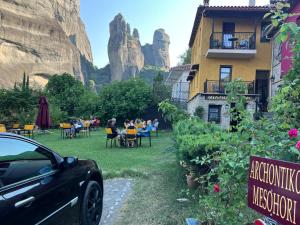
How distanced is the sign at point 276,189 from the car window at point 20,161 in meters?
2.02

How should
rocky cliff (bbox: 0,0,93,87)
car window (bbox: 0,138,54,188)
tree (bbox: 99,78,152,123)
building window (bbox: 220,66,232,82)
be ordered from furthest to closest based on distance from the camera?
rocky cliff (bbox: 0,0,93,87), tree (bbox: 99,78,152,123), building window (bbox: 220,66,232,82), car window (bbox: 0,138,54,188)

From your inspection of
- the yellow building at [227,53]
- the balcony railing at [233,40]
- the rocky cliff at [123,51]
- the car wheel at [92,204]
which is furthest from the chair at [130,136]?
the rocky cliff at [123,51]

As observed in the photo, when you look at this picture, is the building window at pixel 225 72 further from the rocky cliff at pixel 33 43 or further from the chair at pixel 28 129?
the rocky cliff at pixel 33 43

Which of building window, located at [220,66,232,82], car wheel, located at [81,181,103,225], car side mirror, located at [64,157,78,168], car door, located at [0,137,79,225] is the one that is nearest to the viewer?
car door, located at [0,137,79,225]

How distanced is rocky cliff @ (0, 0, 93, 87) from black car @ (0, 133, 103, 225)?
46.7 metres

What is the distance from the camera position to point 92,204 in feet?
14.5

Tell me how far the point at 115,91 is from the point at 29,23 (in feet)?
119

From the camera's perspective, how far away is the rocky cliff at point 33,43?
5109 centimetres

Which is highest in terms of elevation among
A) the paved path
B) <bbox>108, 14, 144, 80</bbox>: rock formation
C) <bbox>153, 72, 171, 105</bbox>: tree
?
<bbox>108, 14, 144, 80</bbox>: rock formation

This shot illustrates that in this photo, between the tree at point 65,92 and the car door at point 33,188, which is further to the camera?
the tree at point 65,92

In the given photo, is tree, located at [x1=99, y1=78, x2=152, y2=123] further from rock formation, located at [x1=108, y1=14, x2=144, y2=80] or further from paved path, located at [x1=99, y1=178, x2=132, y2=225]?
rock formation, located at [x1=108, y1=14, x2=144, y2=80]

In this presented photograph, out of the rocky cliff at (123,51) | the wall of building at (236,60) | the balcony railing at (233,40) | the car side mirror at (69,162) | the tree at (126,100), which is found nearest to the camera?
the car side mirror at (69,162)

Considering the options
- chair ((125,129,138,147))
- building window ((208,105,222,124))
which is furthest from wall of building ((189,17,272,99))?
chair ((125,129,138,147))

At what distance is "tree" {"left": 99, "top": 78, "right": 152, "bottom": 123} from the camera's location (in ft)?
90.8
